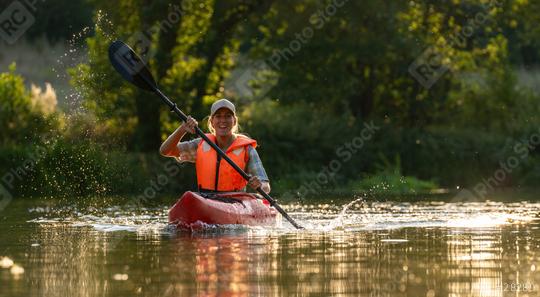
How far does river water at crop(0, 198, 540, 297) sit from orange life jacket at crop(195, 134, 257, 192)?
0.64 m

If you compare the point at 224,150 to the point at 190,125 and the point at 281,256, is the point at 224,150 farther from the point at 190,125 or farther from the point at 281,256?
the point at 281,256

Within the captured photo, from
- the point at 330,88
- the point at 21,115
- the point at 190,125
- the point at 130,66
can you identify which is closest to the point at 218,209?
the point at 190,125

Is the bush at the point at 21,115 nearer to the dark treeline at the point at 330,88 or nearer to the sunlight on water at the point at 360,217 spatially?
the dark treeline at the point at 330,88

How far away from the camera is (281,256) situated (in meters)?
9.86

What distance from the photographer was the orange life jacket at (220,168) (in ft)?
44.0

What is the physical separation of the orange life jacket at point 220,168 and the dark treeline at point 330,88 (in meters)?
8.95

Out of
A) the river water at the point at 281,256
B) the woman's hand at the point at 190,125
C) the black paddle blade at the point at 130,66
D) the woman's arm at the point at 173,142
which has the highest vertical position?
the black paddle blade at the point at 130,66

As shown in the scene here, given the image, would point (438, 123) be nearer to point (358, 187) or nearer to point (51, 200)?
point (358, 187)

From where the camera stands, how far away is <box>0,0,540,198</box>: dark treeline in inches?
985

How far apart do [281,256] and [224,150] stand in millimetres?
3915

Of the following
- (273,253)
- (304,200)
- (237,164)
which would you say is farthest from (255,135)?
(273,253)

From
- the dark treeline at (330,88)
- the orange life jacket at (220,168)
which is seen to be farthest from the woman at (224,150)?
the dark treeline at (330,88)

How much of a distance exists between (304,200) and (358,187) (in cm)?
453

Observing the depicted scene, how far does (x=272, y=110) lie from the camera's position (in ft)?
91.6
